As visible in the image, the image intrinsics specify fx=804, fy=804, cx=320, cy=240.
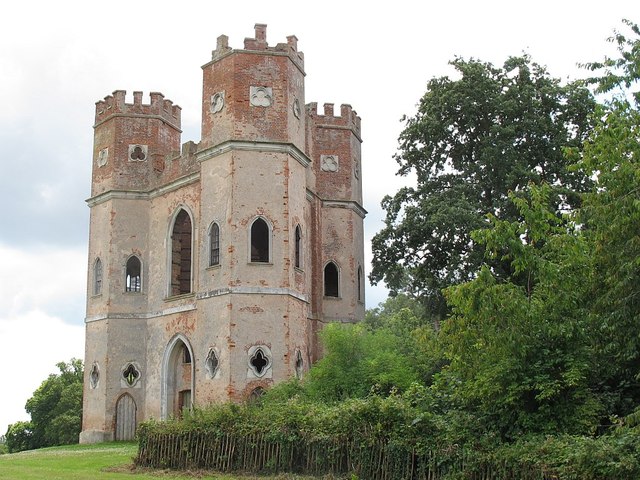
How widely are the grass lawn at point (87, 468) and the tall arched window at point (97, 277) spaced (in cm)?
751

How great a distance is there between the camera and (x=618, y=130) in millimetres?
14586

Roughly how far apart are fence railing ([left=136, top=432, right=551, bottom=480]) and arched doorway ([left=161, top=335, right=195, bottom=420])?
29.5 feet

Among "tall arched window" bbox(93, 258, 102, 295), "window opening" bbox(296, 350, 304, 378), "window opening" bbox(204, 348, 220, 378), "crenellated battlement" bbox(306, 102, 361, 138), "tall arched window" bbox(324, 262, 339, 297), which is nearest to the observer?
"window opening" bbox(204, 348, 220, 378)

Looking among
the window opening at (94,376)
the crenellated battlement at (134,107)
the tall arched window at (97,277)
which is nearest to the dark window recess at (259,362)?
the window opening at (94,376)

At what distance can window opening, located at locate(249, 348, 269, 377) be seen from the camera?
24.5 meters

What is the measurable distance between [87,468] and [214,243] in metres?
9.45

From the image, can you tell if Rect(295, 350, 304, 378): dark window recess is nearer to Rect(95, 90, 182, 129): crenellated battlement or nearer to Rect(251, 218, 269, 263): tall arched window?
Rect(251, 218, 269, 263): tall arched window

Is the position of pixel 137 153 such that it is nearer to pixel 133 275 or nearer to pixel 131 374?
pixel 133 275

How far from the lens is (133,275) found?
30.3 metres

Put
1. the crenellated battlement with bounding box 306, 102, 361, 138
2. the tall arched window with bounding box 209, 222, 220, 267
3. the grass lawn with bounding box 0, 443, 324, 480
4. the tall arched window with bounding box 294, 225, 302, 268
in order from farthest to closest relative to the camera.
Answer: the crenellated battlement with bounding box 306, 102, 361, 138 < the tall arched window with bounding box 294, 225, 302, 268 < the tall arched window with bounding box 209, 222, 220, 267 < the grass lawn with bounding box 0, 443, 324, 480

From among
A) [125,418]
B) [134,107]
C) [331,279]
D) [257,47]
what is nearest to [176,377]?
A: [125,418]

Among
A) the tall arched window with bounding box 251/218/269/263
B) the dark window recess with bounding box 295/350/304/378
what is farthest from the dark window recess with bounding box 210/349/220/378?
the tall arched window with bounding box 251/218/269/263

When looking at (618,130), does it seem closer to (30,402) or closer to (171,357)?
(171,357)

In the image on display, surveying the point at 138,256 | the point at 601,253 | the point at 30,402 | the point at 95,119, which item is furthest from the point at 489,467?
the point at 30,402
